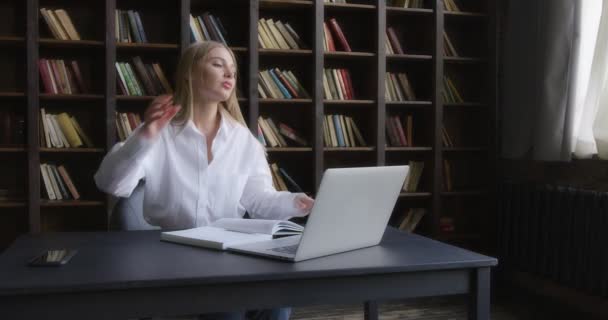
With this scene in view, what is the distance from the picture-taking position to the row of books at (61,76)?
3.46 meters

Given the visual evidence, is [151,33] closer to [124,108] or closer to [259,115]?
[124,108]

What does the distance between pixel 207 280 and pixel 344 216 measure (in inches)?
14.0

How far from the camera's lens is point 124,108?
3791 millimetres

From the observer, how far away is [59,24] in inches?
137

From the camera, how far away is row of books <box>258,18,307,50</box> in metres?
3.76

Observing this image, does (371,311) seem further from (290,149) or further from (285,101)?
(285,101)

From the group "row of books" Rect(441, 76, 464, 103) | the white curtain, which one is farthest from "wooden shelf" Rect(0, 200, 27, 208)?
the white curtain

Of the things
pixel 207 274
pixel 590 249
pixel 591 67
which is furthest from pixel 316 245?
pixel 591 67

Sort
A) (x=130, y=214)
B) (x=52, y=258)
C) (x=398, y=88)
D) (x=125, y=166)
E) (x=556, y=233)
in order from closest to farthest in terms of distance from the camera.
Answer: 1. (x=52, y=258)
2. (x=125, y=166)
3. (x=130, y=214)
4. (x=556, y=233)
5. (x=398, y=88)

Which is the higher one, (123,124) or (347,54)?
(347,54)

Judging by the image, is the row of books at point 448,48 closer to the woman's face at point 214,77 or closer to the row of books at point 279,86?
the row of books at point 279,86

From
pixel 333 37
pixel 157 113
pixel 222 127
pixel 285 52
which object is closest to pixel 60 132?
pixel 285 52

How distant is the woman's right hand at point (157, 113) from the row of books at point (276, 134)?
197cm

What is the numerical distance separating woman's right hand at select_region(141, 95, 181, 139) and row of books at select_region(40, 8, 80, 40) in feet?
6.65
